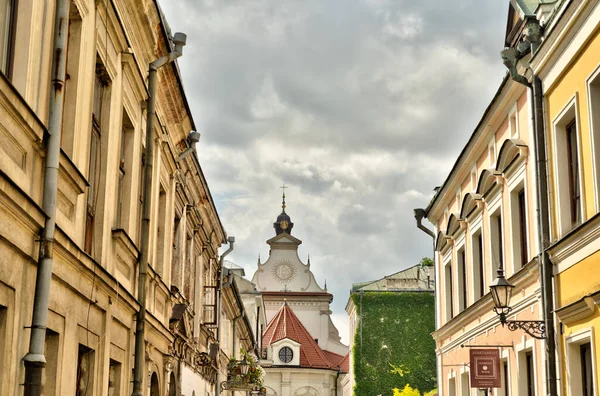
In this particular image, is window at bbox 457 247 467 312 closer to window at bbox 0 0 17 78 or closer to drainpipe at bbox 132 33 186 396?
drainpipe at bbox 132 33 186 396

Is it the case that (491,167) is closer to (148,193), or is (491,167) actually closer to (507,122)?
(507,122)

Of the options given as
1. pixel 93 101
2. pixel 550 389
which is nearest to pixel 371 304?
pixel 550 389

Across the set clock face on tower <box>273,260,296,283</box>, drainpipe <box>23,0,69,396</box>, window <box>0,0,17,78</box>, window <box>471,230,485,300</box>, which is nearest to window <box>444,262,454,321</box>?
window <box>471,230,485,300</box>

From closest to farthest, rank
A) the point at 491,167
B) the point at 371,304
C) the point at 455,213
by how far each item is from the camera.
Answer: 1. the point at 491,167
2. the point at 455,213
3. the point at 371,304

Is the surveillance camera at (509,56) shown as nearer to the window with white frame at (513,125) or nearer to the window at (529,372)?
the window with white frame at (513,125)

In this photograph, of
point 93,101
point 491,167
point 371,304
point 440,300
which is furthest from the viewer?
point 371,304

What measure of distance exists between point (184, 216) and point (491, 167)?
6.83 metres

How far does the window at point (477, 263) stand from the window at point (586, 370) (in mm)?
7597

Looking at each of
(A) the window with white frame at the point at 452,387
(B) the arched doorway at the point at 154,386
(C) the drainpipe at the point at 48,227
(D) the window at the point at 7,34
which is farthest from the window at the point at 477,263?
(D) the window at the point at 7,34

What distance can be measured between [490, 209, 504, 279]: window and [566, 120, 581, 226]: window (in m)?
5.34

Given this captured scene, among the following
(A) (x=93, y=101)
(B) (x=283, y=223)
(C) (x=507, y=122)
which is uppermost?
(B) (x=283, y=223)

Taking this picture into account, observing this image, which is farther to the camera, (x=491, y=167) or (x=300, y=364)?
(x=300, y=364)

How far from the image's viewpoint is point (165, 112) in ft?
56.2

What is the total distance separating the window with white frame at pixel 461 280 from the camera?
23.0 m
